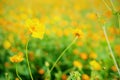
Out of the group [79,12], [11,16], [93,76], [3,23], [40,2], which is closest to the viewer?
[93,76]

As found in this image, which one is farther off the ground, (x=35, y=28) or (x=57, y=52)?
(x=35, y=28)

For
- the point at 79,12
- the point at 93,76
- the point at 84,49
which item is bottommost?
the point at 79,12

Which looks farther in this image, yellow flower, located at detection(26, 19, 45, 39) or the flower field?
the flower field

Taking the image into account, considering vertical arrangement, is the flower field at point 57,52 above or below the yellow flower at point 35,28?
below

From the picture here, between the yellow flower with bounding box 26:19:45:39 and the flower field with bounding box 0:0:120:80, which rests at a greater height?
the yellow flower with bounding box 26:19:45:39

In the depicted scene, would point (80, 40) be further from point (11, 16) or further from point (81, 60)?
point (11, 16)

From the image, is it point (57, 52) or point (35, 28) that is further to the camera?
point (57, 52)

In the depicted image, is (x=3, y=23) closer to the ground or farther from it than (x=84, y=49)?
farther from it

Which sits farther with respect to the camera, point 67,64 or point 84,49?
point 84,49

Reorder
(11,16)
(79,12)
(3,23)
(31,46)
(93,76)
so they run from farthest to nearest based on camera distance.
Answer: (79,12) < (11,16) < (3,23) < (31,46) < (93,76)

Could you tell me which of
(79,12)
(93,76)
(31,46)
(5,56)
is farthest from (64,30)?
(79,12)

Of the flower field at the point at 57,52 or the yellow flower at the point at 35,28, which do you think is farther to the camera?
the flower field at the point at 57,52
